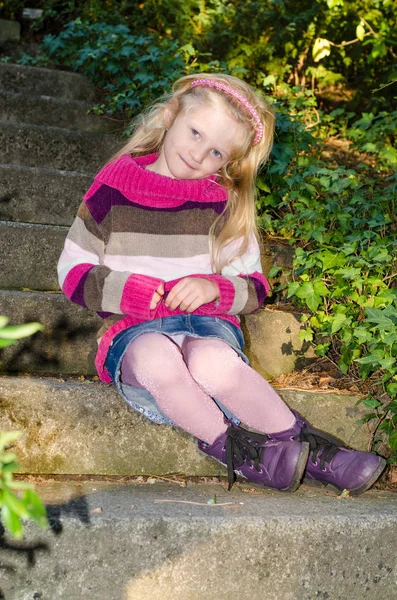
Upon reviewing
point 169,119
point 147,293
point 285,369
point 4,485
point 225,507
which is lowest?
point 285,369

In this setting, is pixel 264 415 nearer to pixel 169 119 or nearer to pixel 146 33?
pixel 169 119

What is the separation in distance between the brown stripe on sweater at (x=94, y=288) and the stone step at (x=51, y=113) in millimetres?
2302

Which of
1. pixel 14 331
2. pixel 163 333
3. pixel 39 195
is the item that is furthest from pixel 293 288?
pixel 14 331

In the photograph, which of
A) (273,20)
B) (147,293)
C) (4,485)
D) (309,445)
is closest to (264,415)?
(309,445)

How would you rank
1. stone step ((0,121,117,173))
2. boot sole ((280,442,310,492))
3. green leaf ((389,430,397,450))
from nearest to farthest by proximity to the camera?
1. boot sole ((280,442,310,492))
2. green leaf ((389,430,397,450))
3. stone step ((0,121,117,173))

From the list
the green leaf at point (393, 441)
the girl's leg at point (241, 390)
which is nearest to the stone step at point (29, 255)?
the girl's leg at point (241, 390)

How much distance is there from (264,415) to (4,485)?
150 centimetres

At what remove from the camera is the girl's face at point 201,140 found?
2.39 metres

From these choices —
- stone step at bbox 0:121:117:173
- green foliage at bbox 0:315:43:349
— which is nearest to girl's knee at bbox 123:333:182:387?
green foliage at bbox 0:315:43:349

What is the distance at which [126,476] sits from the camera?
7.00 ft

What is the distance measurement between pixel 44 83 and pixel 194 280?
129 inches

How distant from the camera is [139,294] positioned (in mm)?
2238

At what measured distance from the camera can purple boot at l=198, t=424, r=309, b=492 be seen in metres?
2.03

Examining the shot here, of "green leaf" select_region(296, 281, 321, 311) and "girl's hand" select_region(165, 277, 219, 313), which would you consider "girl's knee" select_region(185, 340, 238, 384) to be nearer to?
"girl's hand" select_region(165, 277, 219, 313)
